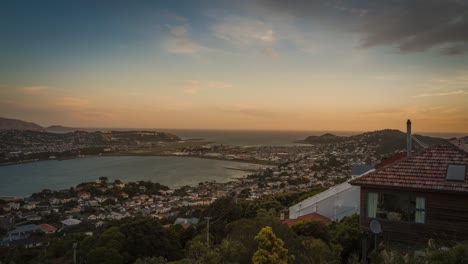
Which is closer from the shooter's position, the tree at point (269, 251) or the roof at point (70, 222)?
the tree at point (269, 251)

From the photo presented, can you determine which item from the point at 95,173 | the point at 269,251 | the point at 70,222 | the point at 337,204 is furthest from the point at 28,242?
the point at 95,173

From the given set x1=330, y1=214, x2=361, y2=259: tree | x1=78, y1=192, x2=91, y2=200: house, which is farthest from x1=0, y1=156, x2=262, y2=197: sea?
x1=330, y1=214, x2=361, y2=259: tree

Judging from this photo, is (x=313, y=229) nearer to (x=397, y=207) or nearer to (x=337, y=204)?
(x=397, y=207)

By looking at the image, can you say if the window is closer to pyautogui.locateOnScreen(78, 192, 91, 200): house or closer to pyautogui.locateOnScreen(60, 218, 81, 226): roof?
pyautogui.locateOnScreen(60, 218, 81, 226): roof

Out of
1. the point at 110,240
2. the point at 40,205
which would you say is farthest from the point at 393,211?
the point at 40,205

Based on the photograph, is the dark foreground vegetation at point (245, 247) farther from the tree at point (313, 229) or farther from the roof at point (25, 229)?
the roof at point (25, 229)

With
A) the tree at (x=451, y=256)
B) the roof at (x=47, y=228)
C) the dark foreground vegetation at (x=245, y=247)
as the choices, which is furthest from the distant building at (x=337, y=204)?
the roof at (x=47, y=228)

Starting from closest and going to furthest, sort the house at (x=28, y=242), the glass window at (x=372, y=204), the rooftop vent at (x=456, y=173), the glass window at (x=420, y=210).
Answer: the rooftop vent at (x=456, y=173) → the glass window at (x=420, y=210) → the glass window at (x=372, y=204) → the house at (x=28, y=242)
